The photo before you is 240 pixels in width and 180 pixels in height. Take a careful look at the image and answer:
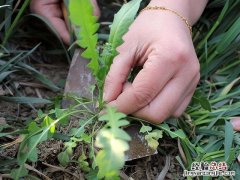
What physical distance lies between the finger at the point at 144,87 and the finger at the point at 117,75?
4cm

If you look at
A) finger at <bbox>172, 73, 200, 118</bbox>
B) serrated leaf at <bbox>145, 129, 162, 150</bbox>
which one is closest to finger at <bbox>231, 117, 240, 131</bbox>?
finger at <bbox>172, 73, 200, 118</bbox>

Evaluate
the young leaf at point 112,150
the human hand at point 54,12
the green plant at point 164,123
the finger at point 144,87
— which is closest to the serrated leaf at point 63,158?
the green plant at point 164,123

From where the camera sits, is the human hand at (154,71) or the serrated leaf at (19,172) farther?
the human hand at (154,71)

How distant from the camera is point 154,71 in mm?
1229

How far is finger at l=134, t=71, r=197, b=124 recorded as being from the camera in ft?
4.14

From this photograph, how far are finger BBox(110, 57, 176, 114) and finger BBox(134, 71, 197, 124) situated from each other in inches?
1.1

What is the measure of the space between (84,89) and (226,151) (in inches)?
20.9

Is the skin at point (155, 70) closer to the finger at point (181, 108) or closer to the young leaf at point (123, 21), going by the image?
the finger at point (181, 108)

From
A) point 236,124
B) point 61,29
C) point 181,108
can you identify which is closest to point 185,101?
point 181,108

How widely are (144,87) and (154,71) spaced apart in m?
0.06

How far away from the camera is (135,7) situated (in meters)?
1.15

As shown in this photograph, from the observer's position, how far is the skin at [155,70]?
4.05 ft

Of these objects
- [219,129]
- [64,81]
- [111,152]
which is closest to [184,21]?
[219,129]

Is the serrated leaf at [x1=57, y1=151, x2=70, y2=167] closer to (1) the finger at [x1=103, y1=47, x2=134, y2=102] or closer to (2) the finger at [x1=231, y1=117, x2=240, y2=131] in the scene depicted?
(1) the finger at [x1=103, y1=47, x2=134, y2=102]
